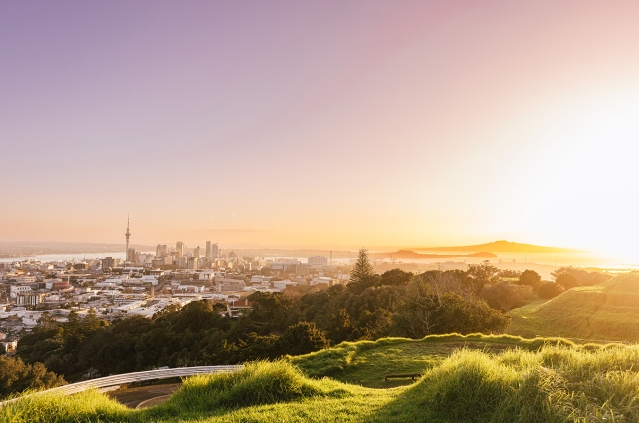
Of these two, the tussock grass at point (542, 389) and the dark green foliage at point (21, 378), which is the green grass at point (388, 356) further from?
the dark green foliage at point (21, 378)

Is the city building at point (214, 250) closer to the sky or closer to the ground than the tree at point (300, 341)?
closer to the ground

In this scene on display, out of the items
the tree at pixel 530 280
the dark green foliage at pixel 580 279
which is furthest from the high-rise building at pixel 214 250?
the dark green foliage at pixel 580 279

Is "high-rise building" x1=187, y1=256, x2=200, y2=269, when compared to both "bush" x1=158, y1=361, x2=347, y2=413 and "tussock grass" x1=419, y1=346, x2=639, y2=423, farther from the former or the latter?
"tussock grass" x1=419, y1=346, x2=639, y2=423

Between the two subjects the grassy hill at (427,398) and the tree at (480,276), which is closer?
the grassy hill at (427,398)

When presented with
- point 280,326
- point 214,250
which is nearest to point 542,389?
point 280,326

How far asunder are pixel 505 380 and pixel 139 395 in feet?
28.2

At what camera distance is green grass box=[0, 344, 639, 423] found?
451cm

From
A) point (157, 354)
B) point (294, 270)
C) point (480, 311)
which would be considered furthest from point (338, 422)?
point (294, 270)

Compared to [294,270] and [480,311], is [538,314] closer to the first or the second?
[480,311]

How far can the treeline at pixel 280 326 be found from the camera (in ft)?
51.3

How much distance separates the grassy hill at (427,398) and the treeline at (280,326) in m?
8.69

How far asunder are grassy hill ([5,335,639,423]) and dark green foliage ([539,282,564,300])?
25478 millimetres

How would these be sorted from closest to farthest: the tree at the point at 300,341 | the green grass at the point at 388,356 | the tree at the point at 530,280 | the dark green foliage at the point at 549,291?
the green grass at the point at 388,356 < the tree at the point at 300,341 < the dark green foliage at the point at 549,291 < the tree at the point at 530,280

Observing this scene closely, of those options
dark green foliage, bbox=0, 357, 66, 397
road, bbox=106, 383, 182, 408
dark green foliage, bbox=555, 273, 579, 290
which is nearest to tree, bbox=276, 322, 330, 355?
road, bbox=106, 383, 182, 408
